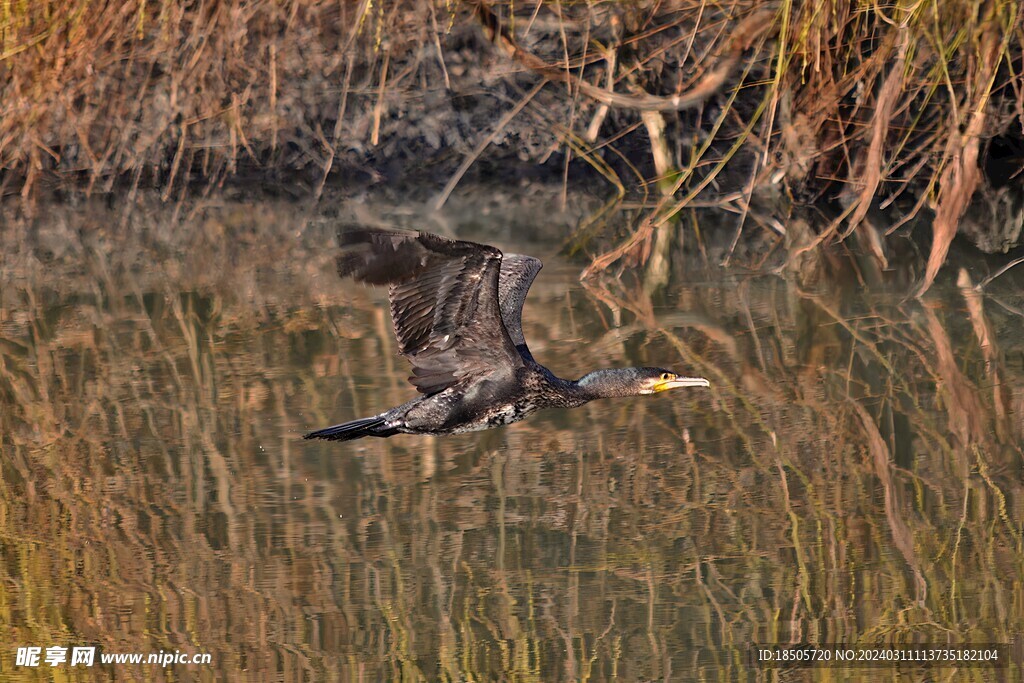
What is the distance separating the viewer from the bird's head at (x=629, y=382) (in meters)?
5.70

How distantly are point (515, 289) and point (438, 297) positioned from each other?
0.67 metres

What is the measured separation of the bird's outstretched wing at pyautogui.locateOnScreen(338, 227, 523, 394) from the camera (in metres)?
4.96

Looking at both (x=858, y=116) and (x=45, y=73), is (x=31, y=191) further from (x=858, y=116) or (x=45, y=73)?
(x=858, y=116)

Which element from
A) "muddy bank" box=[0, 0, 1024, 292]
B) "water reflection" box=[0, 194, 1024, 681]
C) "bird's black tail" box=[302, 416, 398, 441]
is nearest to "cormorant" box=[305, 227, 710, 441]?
"bird's black tail" box=[302, 416, 398, 441]

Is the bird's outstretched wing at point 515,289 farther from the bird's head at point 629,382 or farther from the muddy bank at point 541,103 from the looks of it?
the muddy bank at point 541,103

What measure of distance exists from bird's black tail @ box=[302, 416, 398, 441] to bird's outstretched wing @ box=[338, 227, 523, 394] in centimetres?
21

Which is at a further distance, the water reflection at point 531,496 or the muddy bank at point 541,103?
the muddy bank at point 541,103

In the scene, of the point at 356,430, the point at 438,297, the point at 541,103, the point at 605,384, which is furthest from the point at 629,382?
the point at 541,103

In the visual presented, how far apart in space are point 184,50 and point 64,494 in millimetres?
6251

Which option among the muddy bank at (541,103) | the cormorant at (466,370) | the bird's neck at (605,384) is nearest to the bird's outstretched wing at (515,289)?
the cormorant at (466,370)

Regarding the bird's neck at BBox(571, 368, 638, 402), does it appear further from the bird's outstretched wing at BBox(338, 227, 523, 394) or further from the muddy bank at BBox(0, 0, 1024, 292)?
the muddy bank at BBox(0, 0, 1024, 292)

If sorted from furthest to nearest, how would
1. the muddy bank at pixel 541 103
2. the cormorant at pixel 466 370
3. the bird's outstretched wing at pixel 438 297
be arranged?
1. the muddy bank at pixel 541 103
2. the cormorant at pixel 466 370
3. the bird's outstretched wing at pixel 438 297

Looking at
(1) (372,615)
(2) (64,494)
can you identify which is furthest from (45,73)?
(1) (372,615)

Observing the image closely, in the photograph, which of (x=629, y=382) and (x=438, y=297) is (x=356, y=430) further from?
(x=629, y=382)
